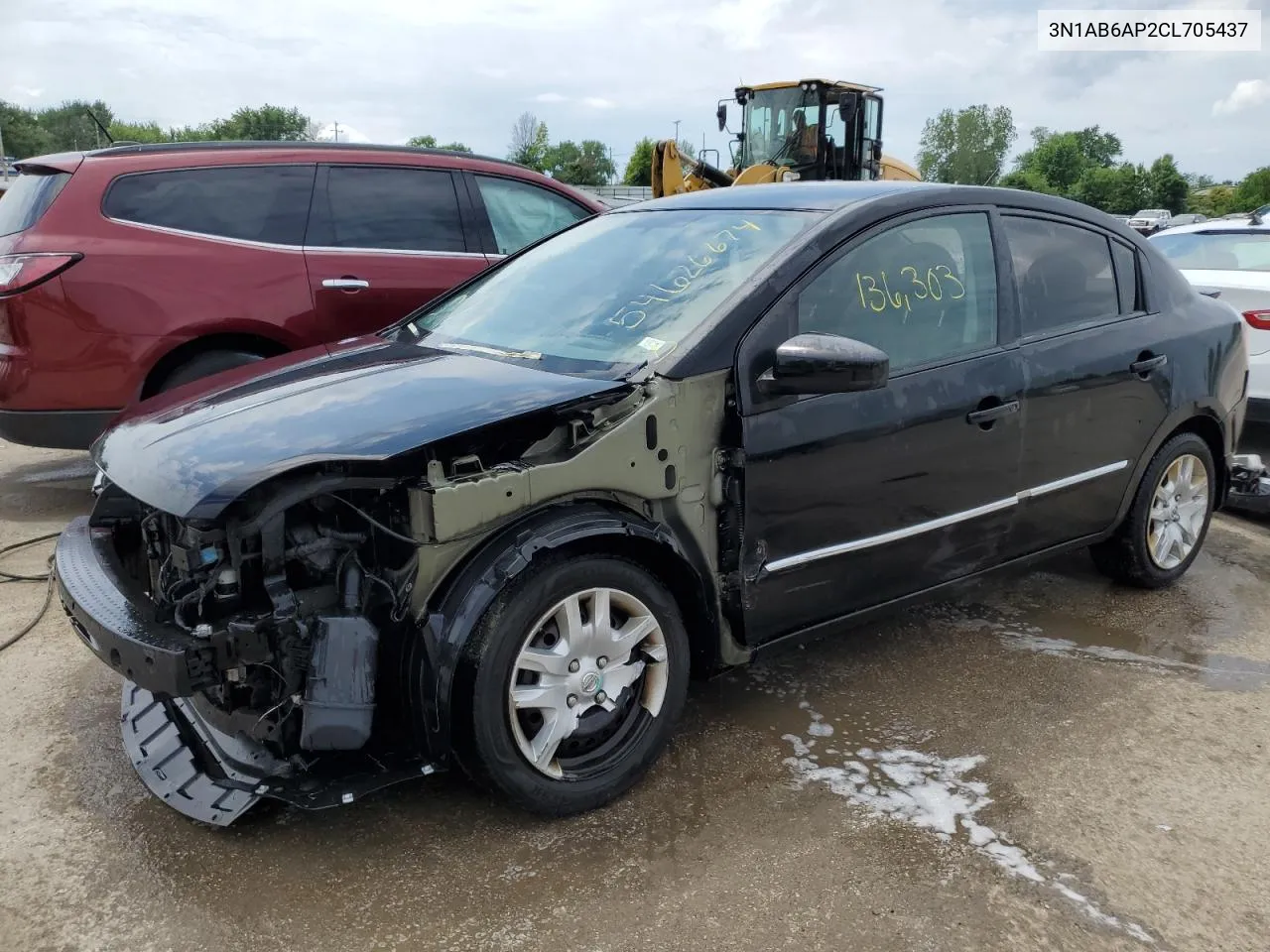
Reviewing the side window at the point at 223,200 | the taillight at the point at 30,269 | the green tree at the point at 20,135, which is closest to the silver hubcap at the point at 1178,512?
the side window at the point at 223,200

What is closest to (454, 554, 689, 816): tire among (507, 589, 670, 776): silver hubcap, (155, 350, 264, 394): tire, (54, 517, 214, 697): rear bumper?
(507, 589, 670, 776): silver hubcap

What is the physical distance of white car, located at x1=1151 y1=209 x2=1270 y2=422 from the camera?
19.1 feet

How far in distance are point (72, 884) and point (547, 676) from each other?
3.88 feet

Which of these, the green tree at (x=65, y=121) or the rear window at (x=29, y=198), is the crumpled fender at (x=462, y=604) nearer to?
the rear window at (x=29, y=198)

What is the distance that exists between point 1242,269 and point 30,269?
6934mm

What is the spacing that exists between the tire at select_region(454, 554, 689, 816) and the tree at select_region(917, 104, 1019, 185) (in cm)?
10264

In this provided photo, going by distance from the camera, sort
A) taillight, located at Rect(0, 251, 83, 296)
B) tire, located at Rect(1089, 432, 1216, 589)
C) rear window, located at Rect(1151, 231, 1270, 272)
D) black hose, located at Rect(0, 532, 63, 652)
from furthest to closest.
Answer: rear window, located at Rect(1151, 231, 1270, 272)
taillight, located at Rect(0, 251, 83, 296)
tire, located at Rect(1089, 432, 1216, 589)
black hose, located at Rect(0, 532, 63, 652)

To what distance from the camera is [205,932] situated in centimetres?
214

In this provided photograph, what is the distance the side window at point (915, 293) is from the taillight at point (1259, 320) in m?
3.48

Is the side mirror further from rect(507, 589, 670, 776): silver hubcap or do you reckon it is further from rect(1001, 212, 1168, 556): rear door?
rect(1001, 212, 1168, 556): rear door

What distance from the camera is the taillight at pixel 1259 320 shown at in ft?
19.1

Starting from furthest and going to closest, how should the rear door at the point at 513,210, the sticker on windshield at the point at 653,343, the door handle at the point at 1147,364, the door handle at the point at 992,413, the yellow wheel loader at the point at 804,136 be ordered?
the yellow wheel loader at the point at 804,136, the rear door at the point at 513,210, the door handle at the point at 1147,364, the door handle at the point at 992,413, the sticker on windshield at the point at 653,343

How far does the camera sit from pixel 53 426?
4539 mm

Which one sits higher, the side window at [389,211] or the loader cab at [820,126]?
the loader cab at [820,126]
